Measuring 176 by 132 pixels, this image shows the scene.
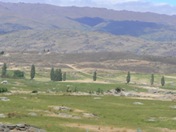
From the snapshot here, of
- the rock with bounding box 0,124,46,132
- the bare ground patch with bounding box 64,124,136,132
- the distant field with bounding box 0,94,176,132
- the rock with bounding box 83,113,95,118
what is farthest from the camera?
the rock with bounding box 83,113,95,118

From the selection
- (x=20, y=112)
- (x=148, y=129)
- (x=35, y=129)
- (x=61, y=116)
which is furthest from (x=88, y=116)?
(x=35, y=129)

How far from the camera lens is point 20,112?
85.9m

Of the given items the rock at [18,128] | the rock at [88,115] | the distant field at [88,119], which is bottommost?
the rock at [88,115]

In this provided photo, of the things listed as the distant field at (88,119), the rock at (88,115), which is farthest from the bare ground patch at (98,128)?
the rock at (88,115)

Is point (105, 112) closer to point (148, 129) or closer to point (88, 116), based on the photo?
point (88, 116)

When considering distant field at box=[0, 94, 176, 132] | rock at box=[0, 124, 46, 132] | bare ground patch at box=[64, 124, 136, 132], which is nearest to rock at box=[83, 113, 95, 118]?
distant field at box=[0, 94, 176, 132]

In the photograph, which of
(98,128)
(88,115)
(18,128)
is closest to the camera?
(18,128)

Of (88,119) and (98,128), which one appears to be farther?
(88,119)

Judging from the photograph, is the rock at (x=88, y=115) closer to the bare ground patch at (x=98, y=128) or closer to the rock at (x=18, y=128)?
the bare ground patch at (x=98, y=128)

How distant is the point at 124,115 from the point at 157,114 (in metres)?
9.51

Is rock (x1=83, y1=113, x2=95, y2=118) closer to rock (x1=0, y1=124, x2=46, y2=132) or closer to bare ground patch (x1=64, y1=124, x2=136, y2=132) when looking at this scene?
bare ground patch (x1=64, y1=124, x2=136, y2=132)

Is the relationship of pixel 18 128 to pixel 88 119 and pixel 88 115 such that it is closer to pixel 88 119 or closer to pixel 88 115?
pixel 88 119

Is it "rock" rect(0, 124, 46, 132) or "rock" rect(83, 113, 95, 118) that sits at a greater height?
"rock" rect(0, 124, 46, 132)

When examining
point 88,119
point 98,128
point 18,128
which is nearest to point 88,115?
point 88,119
